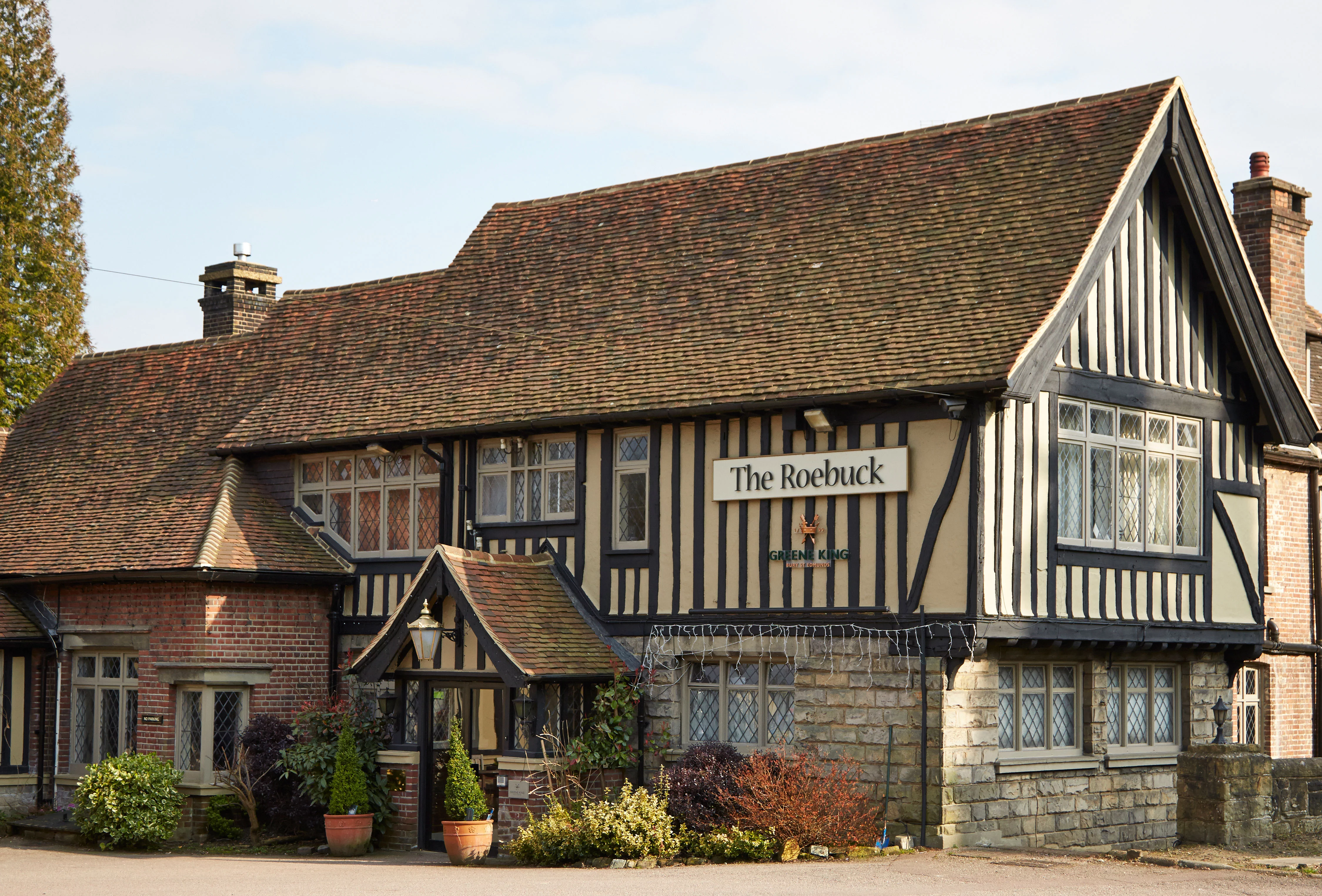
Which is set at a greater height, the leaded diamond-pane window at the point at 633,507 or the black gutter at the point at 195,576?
the leaded diamond-pane window at the point at 633,507

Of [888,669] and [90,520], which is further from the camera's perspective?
[90,520]

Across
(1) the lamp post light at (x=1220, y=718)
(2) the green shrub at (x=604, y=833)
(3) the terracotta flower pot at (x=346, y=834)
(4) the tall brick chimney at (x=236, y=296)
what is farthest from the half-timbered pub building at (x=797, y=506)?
(4) the tall brick chimney at (x=236, y=296)

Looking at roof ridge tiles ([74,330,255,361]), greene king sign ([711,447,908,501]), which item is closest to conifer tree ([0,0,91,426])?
roof ridge tiles ([74,330,255,361])

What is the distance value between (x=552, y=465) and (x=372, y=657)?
124 inches

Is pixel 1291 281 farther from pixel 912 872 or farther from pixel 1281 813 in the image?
pixel 912 872

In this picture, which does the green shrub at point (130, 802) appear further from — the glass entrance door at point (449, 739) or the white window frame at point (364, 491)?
the white window frame at point (364, 491)

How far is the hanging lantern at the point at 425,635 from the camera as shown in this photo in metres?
18.0

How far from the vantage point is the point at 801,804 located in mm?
15750

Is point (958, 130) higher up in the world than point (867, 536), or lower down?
higher up

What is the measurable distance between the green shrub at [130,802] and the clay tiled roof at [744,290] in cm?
483

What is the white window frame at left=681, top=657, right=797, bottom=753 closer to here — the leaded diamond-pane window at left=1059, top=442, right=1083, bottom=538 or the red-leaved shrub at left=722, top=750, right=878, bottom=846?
the red-leaved shrub at left=722, top=750, right=878, bottom=846

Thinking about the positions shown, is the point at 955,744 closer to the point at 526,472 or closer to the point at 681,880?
the point at 681,880

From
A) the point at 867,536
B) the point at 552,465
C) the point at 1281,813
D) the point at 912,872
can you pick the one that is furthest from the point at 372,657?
the point at 1281,813

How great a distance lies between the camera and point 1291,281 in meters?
22.6
